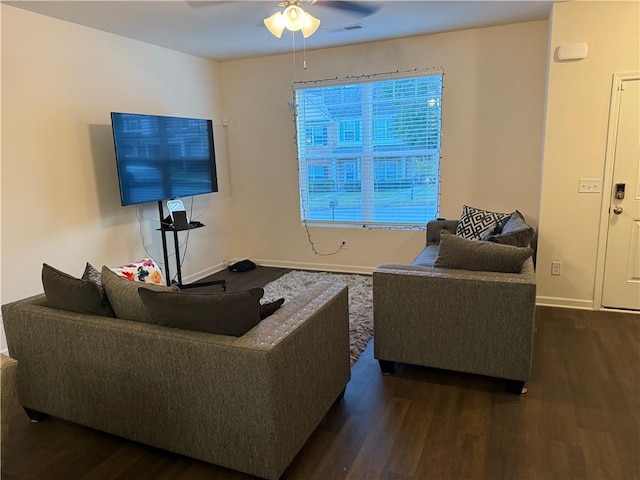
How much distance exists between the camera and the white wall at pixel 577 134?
3453mm

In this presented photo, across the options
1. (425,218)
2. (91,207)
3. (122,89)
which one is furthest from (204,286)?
(425,218)

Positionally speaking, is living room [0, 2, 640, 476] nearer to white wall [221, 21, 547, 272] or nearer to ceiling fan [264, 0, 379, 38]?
white wall [221, 21, 547, 272]

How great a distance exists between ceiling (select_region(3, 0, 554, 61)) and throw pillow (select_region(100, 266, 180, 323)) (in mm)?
2165

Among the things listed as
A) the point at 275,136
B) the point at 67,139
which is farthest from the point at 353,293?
the point at 67,139

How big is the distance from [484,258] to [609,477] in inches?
46.3

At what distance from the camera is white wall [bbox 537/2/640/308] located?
11.3ft

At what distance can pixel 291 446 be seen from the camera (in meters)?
1.91

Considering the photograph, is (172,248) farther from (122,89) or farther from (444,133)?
(444,133)

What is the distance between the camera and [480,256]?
8.51ft

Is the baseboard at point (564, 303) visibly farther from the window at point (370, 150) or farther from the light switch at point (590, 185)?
the window at point (370, 150)

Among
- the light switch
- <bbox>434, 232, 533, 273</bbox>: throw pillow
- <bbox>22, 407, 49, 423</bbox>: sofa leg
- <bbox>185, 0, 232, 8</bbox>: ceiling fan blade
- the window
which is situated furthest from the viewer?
the window

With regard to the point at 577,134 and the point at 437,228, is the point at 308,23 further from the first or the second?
the point at 577,134

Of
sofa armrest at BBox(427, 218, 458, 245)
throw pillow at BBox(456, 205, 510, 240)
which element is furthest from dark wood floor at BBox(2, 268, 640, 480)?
sofa armrest at BBox(427, 218, 458, 245)

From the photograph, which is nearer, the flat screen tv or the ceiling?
the ceiling
